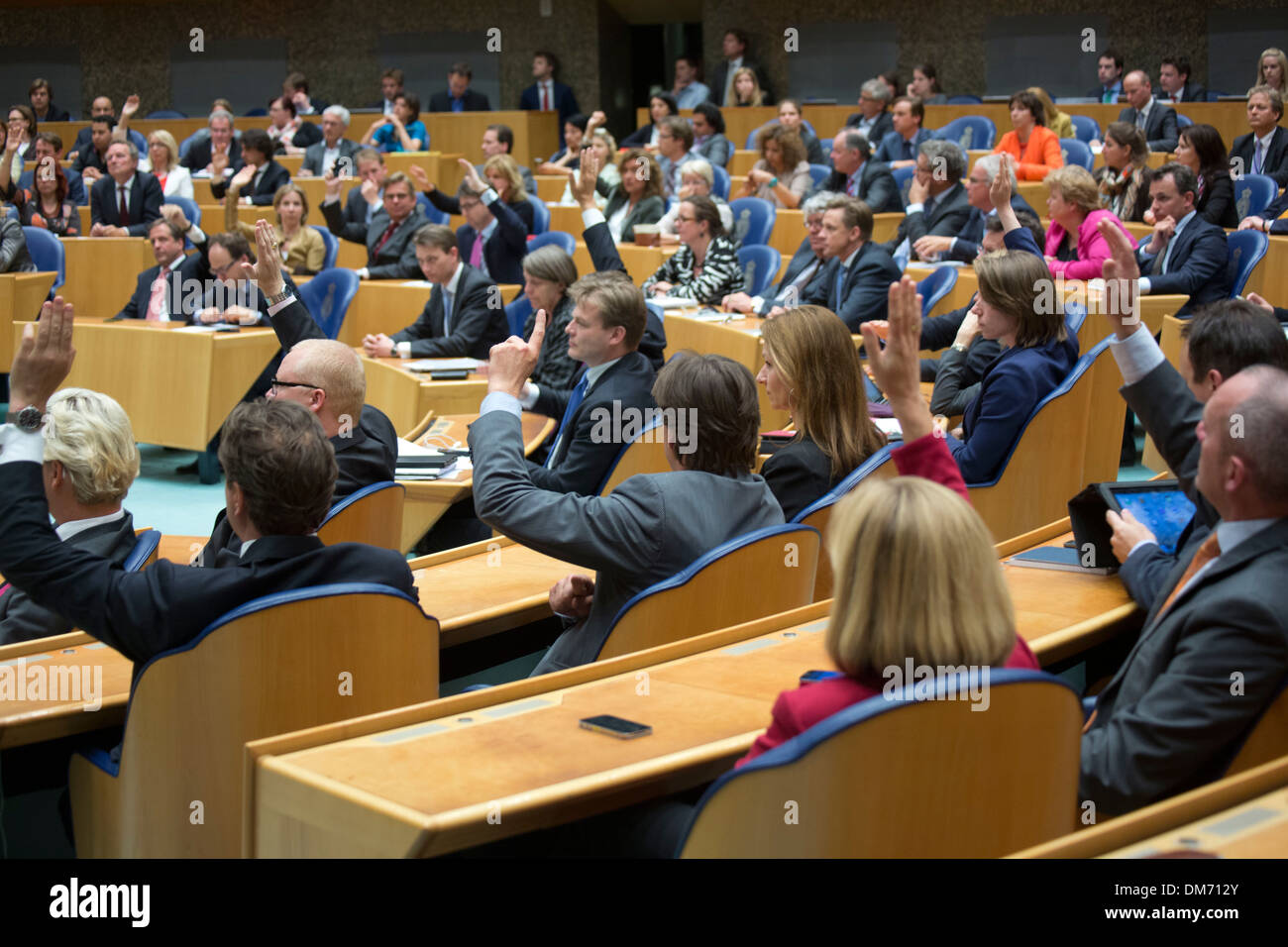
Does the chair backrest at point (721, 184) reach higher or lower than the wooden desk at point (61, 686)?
higher

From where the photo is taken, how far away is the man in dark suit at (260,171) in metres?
9.75

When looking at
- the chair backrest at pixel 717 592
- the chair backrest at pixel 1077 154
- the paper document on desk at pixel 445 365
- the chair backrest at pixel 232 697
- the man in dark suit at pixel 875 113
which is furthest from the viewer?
the man in dark suit at pixel 875 113

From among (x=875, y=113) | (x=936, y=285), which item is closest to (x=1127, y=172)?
(x=936, y=285)

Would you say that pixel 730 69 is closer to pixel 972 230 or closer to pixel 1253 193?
pixel 1253 193

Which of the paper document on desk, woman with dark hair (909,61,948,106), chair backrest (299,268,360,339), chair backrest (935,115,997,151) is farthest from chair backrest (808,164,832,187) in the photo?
the paper document on desk

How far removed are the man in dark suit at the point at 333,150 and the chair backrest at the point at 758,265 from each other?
17.0 feet

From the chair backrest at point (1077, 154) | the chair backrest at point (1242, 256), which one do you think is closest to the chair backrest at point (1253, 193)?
the chair backrest at point (1242, 256)

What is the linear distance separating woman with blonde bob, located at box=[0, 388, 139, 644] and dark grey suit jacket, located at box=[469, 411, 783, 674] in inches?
29.1

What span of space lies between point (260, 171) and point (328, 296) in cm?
358

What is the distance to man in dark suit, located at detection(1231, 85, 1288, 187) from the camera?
7.64 meters

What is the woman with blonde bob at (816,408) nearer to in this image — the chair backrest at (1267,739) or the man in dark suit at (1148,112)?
the chair backrest at (1267,739)
